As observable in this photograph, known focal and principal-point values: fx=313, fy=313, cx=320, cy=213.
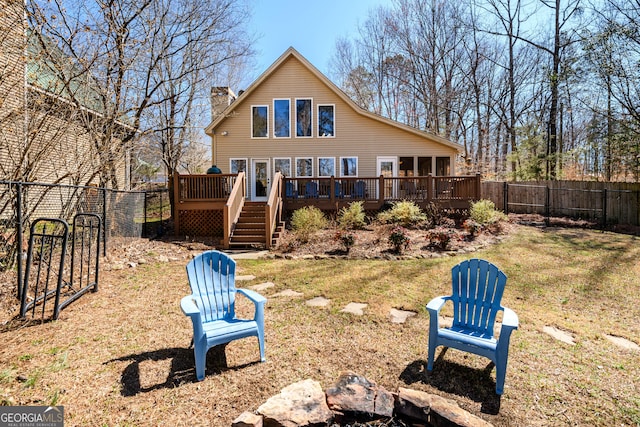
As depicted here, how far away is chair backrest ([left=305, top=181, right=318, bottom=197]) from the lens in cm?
1205

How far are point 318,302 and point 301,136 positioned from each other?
1062 centimetres

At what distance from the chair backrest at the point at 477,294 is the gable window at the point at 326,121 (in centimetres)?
1163

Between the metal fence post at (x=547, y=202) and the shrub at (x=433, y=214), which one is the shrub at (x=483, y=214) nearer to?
the shrub at (x=433, y=214)

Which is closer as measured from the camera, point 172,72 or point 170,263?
point 170,263

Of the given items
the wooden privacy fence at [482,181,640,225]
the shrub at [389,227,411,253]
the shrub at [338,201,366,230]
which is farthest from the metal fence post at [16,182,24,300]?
the wooden privacy fence at [482,181,640,225]

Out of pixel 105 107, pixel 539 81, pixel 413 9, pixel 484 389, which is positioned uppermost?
pixel 413 9

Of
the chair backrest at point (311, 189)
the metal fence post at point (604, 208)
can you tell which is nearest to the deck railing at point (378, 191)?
the chair backrest at point (311, 189)

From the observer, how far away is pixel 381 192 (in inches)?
466

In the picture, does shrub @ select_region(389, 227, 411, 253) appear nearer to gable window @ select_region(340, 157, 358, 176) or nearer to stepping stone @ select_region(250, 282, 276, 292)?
stepping stone @ select_region(250, 282, 276, 292)

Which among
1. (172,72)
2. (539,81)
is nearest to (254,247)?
(172,72)

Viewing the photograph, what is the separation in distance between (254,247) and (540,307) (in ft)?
22.2

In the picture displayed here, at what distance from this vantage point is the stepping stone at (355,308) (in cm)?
427

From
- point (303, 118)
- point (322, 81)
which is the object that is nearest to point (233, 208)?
point (303, 118)

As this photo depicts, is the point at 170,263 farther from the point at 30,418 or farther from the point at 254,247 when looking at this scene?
the point at 30,418
